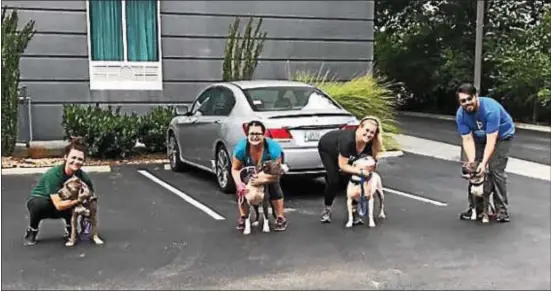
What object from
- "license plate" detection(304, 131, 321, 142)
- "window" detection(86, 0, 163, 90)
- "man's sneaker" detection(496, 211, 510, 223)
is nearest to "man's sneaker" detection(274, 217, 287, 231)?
"license plate" detection(304, 131, 321, 142)

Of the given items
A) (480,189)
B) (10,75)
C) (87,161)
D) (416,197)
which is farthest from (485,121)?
(10,75)

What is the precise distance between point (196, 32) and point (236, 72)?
2456mm

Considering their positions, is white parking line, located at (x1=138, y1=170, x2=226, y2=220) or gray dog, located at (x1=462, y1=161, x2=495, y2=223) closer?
gray dog, located at (x1=462, y1=161, x2=495, y2=223)

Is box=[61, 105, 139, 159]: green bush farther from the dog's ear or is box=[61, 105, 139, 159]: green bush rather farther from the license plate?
the dog's ear

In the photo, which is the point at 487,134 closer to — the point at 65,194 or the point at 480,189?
the point at 480,189

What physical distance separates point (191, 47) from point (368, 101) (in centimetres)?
472

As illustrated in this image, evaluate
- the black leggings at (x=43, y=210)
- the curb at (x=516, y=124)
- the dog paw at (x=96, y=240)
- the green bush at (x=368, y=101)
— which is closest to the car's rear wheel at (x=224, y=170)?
the dog paw at (x=96, y=240)

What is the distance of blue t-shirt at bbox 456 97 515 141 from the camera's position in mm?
Result: 6715

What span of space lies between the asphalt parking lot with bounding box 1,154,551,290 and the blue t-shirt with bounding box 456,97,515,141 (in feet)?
3.10

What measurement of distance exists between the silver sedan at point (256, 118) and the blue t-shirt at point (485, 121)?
5.21ft

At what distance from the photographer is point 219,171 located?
8.75m

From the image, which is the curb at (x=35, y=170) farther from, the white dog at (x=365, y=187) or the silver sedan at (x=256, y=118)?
the white dog at (x=365, y=187)

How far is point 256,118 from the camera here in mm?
8125

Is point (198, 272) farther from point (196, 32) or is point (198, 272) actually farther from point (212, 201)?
point (196, 32)
